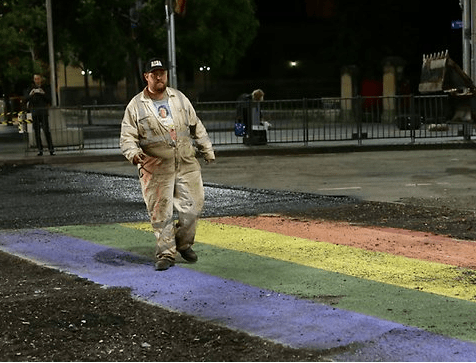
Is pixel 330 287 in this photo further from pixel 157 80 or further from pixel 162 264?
pixel 157 80

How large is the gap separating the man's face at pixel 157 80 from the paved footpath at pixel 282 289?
1.58 metres

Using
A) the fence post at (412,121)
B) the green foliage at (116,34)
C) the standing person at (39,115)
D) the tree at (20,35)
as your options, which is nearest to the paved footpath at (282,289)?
the standing person at (39,115)

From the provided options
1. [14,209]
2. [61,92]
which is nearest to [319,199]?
[14,209]

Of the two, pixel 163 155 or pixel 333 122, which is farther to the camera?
pixel 333 122

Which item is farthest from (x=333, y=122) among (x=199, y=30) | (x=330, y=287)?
(x=199, y=30)

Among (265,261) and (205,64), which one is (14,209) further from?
(205,64)

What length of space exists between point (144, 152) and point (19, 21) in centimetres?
2679

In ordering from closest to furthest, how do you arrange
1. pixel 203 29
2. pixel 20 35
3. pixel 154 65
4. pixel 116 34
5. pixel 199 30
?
1. pixel 154 65
2. pixel 20 35
3. pixel 116 34
4. pixel 199 30
5. pixel 203 29

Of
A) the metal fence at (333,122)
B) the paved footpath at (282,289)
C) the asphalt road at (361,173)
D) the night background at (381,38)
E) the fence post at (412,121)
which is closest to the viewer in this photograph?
the paved footpath at (282,289)

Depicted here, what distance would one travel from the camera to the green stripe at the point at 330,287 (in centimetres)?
646

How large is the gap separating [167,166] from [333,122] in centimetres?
1563

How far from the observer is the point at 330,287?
752 cm

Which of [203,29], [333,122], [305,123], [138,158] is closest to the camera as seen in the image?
[138,158]

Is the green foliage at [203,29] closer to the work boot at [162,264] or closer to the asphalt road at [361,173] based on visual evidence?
the asphalt road at [361,173]
